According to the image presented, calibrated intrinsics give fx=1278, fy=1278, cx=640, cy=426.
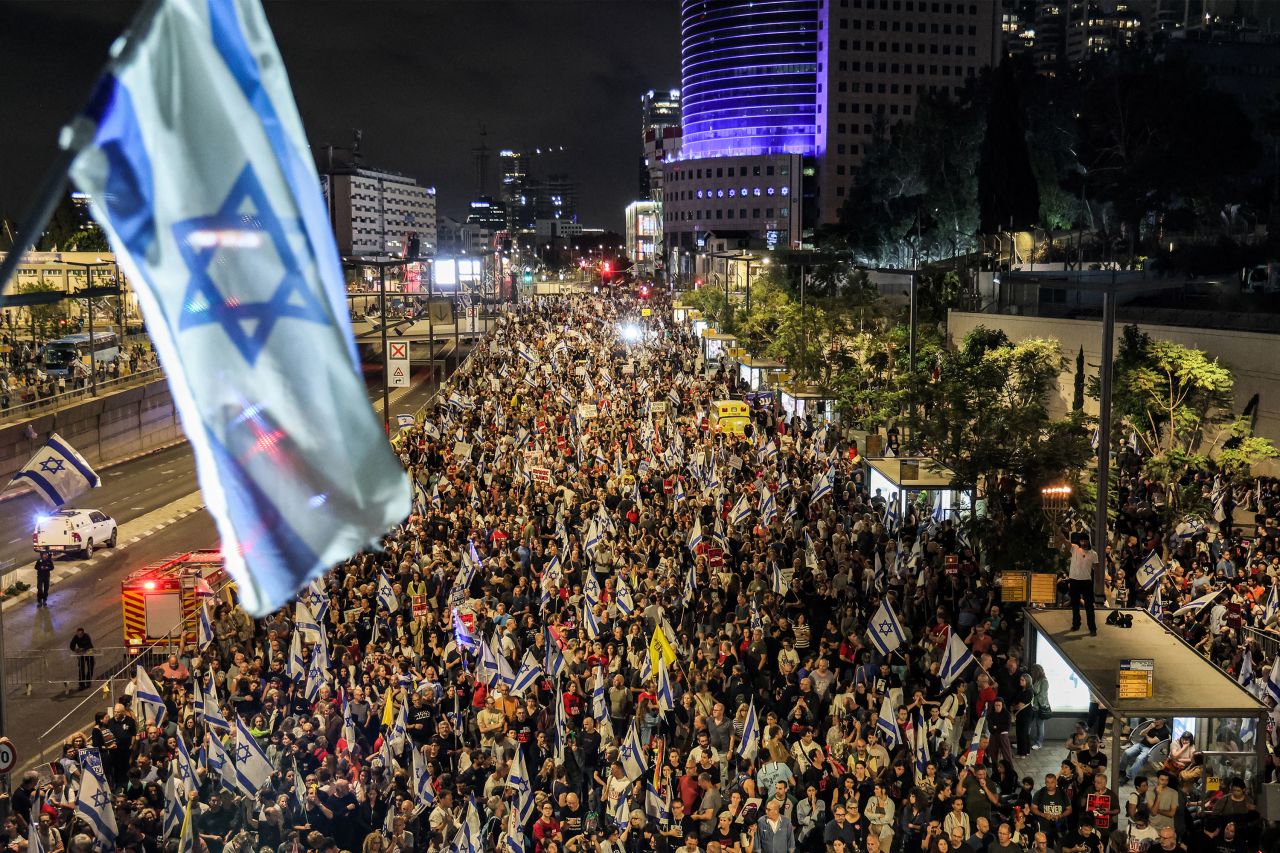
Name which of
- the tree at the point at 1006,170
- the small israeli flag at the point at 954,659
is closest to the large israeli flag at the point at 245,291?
the small israeli flag at the point at 954,659

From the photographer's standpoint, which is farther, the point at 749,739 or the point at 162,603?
the point at 162,603

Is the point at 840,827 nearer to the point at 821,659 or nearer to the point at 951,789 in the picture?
the point at 951,789

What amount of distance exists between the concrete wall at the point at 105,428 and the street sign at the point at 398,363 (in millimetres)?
10644

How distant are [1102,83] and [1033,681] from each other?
1617 inches

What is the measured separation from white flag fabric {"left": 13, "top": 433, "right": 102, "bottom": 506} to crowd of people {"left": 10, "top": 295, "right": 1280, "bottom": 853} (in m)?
2.81

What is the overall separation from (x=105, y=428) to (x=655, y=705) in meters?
40.8

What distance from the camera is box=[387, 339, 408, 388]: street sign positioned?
3753 cm

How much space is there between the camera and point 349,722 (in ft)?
46.1

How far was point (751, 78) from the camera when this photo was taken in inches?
6998

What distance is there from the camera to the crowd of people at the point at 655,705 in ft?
39.0

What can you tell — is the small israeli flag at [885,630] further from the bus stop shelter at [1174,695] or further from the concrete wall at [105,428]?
the concrete wall at [105,428]

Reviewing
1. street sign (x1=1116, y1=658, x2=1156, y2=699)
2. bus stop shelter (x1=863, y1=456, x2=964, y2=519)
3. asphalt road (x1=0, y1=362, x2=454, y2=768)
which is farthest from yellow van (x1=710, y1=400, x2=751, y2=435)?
street sign (x1=1116, y1=658, x2=1156, y2=699)

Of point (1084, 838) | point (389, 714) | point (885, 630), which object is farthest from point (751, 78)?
point (1084, 838)

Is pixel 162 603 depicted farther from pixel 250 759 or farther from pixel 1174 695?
pixel 1174 695
